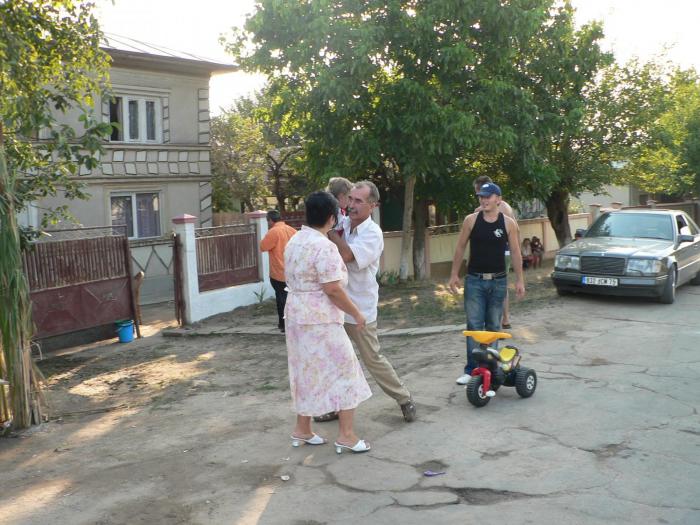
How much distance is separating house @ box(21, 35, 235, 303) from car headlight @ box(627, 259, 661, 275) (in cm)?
1091

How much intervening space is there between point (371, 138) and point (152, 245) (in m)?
7.91

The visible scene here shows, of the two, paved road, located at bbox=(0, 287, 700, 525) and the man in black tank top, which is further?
the man in black tank top

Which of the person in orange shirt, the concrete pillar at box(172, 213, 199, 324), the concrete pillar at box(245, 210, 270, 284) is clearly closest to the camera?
the person in orange shirt

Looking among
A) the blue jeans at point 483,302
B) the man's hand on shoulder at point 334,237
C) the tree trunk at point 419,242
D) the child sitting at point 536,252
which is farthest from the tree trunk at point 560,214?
the man's hand on shoulder at point 334,237

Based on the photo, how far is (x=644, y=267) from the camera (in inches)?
466

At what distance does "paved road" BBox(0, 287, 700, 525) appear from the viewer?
15.0 ft

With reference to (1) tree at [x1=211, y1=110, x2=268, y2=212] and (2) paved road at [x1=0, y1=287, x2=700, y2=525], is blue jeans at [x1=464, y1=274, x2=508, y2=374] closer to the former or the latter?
(2) paved road at [x1=0, y1=287, x2=700, y2=525]

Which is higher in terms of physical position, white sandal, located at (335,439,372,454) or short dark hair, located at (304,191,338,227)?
short dark hair, located at (304,191,338,227)

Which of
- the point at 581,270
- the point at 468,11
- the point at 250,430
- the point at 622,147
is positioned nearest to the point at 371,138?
the point at 468,11

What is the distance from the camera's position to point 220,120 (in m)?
26.4

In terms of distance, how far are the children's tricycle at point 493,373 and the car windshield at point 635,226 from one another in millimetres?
7305

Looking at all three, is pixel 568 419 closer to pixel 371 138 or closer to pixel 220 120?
pixel 371 138

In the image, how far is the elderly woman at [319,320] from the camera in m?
5.30

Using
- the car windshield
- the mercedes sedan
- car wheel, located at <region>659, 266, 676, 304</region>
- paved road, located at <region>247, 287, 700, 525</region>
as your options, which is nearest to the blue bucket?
paved road, located at <region>247, 287, 700, 525</region>
